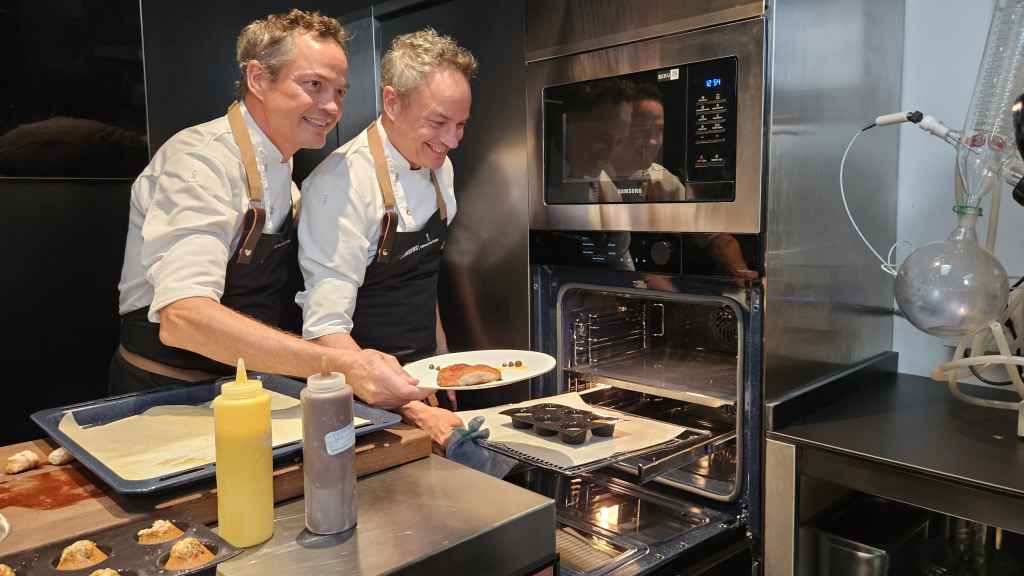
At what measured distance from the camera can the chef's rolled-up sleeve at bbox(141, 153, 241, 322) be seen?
1.35 m

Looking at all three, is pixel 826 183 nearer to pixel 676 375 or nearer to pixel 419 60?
pixel 676 375

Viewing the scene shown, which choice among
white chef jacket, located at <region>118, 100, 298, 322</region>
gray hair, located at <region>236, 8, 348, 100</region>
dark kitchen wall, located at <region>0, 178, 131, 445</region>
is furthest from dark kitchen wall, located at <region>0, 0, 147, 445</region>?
gray hair, located at <region>236, 8, 348, 100</region>

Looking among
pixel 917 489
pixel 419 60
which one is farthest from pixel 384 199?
pixel 917 489

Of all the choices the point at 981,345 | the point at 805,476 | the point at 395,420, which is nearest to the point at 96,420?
the point at 395,420

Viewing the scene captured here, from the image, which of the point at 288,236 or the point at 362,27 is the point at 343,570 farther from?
the point at 362,27

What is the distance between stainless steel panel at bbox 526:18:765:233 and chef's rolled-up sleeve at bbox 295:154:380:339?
457 mm

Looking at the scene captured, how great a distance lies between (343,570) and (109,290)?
74.8 inches

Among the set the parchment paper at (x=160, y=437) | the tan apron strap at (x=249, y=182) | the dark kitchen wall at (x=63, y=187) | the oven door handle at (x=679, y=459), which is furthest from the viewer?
the dark kitchen wall at (x=63, y=187)

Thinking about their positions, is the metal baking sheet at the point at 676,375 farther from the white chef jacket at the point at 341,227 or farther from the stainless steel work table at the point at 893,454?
the white chef jacket at the point at 341,227

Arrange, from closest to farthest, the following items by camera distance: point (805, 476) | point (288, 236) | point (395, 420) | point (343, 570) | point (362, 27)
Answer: point (343, 570)
point (395, 420)
point (805, 476)
point (288, 236)
point (362, 27)

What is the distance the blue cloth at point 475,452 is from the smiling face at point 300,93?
0.77 m

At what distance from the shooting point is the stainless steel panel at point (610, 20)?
1.54m

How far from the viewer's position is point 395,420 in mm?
1191

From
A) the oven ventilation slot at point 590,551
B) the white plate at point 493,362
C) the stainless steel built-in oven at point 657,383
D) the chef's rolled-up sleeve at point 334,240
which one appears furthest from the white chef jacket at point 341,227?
the oven ventilation slot at point 590,551
